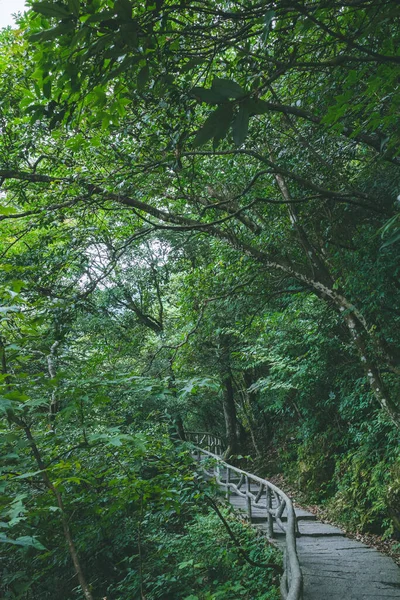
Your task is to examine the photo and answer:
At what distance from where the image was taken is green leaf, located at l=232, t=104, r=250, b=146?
1007 millimetres

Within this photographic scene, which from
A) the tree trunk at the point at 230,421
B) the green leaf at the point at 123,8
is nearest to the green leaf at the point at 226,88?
the green leaf at the point at 123,8

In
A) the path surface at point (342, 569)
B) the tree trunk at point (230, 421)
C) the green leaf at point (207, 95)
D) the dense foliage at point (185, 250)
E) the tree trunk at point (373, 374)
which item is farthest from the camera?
the tree trunk at point (230, 421)

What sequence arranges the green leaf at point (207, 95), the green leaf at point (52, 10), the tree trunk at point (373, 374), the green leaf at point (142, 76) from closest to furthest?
1. the green leaf at point (207, 95)
2. the green leaf at point (52, 10)
3. the green leaf at point (142, 76)
4. the tree trunk at point (373, 374)

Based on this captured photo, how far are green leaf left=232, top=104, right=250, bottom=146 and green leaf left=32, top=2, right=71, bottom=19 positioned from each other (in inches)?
25.4

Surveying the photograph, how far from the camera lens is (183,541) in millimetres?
5730

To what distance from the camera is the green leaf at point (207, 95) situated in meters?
0.95

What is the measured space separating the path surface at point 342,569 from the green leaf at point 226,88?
5.24m

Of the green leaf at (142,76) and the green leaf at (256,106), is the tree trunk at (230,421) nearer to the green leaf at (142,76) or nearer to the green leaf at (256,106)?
the green leaf at (142,76)

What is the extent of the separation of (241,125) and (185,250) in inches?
385

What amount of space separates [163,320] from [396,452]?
32.9 ft

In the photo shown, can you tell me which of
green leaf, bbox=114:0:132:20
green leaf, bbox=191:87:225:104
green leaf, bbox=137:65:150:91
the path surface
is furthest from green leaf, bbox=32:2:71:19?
the path surface

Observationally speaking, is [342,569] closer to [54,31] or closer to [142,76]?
[142,76]

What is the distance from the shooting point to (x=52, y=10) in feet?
3.83

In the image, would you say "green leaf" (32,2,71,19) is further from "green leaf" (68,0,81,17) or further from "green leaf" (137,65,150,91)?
"green leaf" (137,65,150,91)
